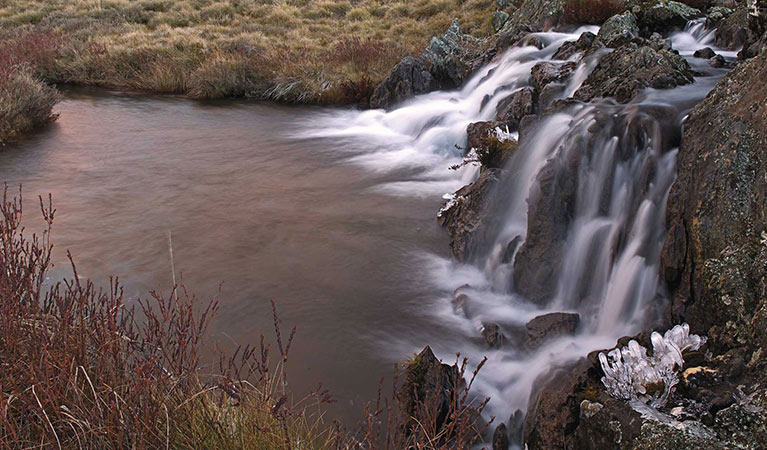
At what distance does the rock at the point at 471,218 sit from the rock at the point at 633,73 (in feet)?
5.30

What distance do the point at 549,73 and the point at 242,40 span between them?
37.7ft

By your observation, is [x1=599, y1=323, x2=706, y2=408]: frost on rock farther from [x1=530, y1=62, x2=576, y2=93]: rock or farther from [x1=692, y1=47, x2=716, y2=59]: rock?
[x1=530, y1=62, x2=576, y2=93]: rock

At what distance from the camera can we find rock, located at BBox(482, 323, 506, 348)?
519 cm

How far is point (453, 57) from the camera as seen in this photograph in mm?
13203

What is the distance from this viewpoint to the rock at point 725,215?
373cm

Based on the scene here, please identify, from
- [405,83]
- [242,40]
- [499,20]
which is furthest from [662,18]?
[242,40]

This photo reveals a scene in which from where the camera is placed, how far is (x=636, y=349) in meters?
3.51

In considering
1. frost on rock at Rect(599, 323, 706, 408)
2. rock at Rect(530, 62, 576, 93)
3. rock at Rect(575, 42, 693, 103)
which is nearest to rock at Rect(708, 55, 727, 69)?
rock at Rect(575, 42, 693, 103)

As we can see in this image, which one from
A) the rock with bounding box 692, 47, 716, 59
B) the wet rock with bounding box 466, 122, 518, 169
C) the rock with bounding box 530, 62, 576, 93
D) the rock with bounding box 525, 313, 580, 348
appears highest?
the rock with bounding box 692, 47, 716, 59

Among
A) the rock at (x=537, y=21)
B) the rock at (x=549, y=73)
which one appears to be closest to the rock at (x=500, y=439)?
the rock at (x=549, y=73)

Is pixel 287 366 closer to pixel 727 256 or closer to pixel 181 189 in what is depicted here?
pixel 727 256

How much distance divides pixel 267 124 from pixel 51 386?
33.7 feet

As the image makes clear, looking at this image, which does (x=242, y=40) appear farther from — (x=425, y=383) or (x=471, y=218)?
(x=425, y=383)

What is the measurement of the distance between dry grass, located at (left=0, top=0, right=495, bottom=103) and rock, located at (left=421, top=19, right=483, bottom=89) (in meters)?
1.21
